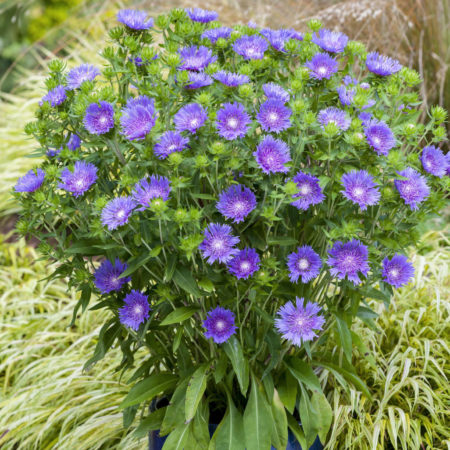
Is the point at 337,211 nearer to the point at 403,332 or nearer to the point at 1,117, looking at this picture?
the point at 403,332

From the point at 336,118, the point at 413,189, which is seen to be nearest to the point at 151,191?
the point at 336,118

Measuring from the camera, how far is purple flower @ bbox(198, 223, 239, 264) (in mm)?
1145

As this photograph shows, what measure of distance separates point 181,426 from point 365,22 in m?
2.50

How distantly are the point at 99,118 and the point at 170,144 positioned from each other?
0.50 ft

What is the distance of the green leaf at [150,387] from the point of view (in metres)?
1.41

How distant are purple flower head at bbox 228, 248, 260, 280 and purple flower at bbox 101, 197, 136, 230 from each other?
24 centimetres

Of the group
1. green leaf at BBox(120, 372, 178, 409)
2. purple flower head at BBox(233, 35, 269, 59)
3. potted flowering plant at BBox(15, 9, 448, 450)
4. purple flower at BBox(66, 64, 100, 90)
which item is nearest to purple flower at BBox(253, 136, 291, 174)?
potted flowering plant at BBox(15, 9, 448, 450)

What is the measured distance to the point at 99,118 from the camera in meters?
1.17

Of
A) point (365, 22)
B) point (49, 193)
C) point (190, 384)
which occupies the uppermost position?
point (49, 193)

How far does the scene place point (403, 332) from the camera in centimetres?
201

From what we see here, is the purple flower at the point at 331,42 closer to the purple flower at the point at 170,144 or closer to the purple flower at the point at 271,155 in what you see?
the purple flower at the point at 271,155

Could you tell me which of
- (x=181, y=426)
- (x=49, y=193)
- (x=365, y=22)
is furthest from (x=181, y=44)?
(x=365, y=22)

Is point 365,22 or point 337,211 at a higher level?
→ point 337,211

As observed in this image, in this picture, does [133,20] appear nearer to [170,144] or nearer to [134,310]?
[170,144]
